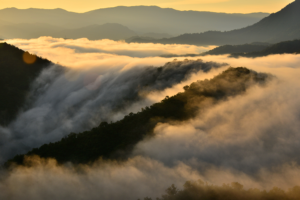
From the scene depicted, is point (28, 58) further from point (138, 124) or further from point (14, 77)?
point (138, 124)

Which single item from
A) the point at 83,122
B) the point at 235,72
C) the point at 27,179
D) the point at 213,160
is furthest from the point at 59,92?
the point at 213,160

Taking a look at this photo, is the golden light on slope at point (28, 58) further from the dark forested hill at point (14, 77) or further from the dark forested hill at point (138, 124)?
the dark forested hill at point (138, 124)

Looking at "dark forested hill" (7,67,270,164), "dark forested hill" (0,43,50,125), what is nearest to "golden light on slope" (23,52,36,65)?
"dark forested hill" (0,43,50,125)

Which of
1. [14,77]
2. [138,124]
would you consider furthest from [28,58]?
[138,124]

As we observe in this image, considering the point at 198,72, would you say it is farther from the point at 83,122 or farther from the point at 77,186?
the point at 77,186

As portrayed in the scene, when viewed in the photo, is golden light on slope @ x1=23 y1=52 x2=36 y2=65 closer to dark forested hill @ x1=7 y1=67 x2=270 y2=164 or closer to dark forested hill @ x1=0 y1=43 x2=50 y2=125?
dark forested hill @ x1=0 y1=43 x2=50 y2=125

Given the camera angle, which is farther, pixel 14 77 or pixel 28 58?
pixel 28 58

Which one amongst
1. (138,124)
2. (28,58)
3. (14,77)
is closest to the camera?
(138,124)
